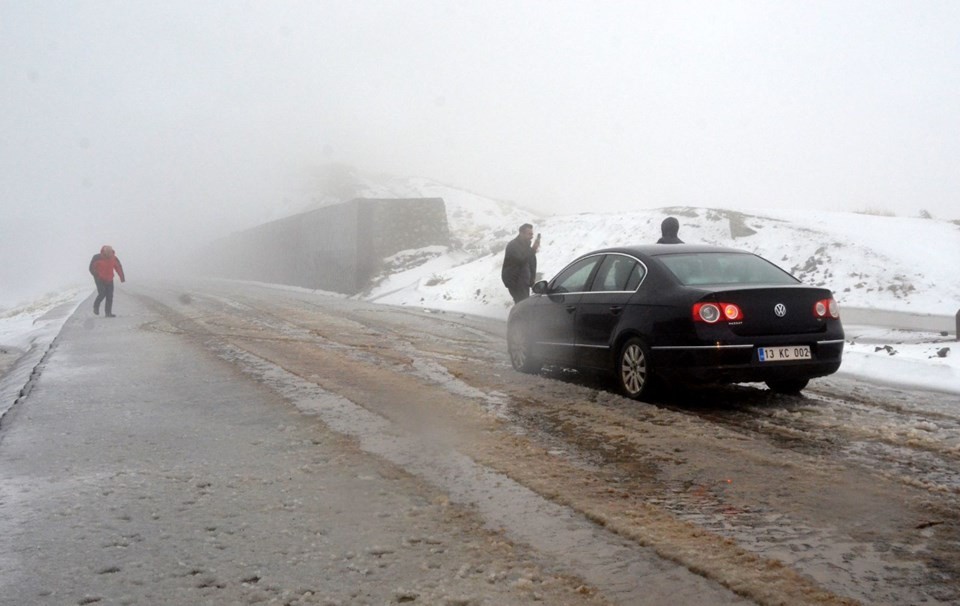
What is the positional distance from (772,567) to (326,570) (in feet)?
6.01

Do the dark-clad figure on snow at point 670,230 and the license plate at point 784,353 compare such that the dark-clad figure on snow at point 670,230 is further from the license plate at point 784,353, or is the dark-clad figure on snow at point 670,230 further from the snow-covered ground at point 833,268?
the license plate at point 784,353

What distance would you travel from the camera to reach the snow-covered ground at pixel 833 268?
388 inches

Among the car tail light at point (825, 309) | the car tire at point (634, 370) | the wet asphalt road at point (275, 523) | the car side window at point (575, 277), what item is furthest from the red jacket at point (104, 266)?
the car tail light at point (825, 309)

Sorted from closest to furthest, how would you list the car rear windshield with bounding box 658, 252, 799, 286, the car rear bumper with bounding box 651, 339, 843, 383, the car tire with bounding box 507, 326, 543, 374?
1. the car rear bumper with bounding box 651, 339, 843, 383
2. the car rear windshield with bounding box 658, 252, 799, 286
3. the car tire with bounding box 507, 326, 543, 374

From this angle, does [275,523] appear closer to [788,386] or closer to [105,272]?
[788,386]

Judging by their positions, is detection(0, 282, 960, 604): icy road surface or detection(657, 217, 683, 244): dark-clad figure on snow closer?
detection(0, 282, 960, 604): icy road surface

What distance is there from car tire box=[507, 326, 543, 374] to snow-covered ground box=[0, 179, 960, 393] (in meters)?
3.65

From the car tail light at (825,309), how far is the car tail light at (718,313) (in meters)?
0.78

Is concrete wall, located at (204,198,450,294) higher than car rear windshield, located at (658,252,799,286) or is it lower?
higher

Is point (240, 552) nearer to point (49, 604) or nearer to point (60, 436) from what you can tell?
point (49, 604)

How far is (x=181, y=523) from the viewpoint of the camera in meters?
3.99

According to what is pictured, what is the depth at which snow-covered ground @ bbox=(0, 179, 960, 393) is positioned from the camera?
32.3 feet

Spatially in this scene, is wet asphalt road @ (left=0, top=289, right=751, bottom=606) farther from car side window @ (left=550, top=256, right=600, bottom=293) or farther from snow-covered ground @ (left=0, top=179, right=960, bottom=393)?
snow-covered ground @ (left=0, top=179, right=960, bottom=393)

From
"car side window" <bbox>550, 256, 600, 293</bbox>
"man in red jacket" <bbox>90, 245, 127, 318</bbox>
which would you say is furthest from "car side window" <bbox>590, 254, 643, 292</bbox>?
"man in red jacket" <bbox>90, 245, 127, 318</bbox>
